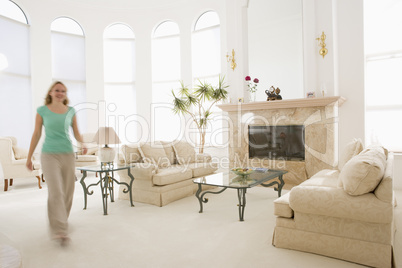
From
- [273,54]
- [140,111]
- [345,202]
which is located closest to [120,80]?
[140,111]

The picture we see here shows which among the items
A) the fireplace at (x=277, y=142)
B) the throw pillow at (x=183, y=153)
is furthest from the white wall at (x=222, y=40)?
the throw pillow at (x=183, y=153)

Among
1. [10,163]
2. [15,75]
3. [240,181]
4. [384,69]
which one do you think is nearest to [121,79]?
[15,75]

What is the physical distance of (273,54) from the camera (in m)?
5.92

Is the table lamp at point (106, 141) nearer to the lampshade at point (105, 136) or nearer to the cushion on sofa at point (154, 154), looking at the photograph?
the lampshade at point (105, 136)

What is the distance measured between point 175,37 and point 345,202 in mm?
6602

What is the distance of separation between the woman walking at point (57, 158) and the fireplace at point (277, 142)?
12.1 ft

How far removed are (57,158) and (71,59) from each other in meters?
5.79

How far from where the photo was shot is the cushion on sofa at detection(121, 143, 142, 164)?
4160mm

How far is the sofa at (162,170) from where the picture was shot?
3.96m

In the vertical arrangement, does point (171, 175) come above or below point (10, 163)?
below

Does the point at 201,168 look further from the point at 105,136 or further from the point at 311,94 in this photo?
the point at 311,94

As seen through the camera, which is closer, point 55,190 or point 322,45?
point 55,190

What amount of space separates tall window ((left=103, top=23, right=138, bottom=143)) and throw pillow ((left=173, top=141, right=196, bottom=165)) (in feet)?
10.5

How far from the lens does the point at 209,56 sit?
727 cm
